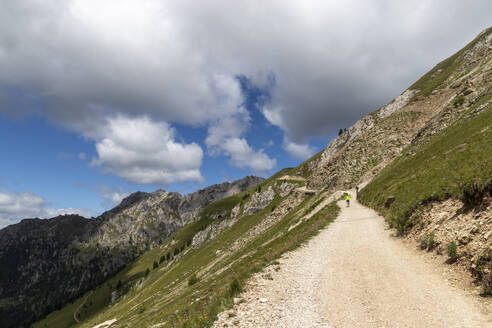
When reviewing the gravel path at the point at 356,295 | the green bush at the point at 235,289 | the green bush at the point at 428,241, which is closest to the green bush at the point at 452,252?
the gravel path at the point at 356,295

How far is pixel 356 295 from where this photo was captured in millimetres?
11836

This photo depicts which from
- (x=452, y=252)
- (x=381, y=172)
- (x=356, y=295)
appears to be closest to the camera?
(x=356, y=295)

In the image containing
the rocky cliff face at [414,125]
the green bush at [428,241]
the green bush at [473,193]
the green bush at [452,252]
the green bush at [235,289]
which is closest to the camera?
the green bush at [235,289]

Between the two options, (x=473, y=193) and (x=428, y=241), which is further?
(x=428, y=241)

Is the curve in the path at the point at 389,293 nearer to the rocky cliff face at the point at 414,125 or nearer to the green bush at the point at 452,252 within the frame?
the green bush at the point at 452,252

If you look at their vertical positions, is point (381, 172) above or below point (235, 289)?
above

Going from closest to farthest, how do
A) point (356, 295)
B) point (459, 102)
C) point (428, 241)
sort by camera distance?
point (356, 295)
point (428, 241)
point (459, 102)

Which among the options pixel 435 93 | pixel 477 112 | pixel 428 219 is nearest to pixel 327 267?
pixel 428 219

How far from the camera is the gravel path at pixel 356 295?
9742 millimetres

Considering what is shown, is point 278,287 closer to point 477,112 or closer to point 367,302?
point 367,302

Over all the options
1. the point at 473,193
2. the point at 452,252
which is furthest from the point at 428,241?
the point at 473,193

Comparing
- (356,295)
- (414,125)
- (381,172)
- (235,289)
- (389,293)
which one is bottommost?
(389,293)

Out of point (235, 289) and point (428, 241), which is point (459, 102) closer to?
point (428, 241)

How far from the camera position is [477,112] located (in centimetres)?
4569
